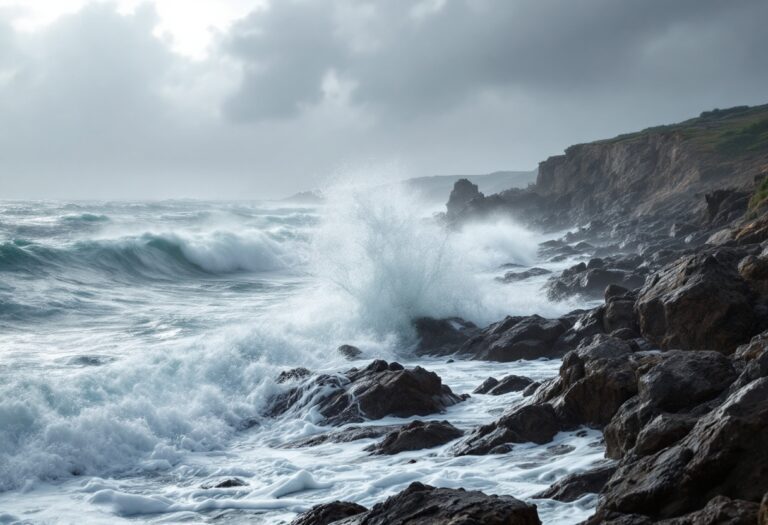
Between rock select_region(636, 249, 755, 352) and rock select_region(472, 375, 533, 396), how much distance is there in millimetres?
2047

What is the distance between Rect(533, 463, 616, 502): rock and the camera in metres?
5.77

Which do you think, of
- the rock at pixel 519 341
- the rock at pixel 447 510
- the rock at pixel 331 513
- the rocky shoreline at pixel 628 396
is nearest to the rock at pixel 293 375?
the rocky shoreline at pixel 628 396

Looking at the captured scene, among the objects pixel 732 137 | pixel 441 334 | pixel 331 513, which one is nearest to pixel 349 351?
pixel 441 334

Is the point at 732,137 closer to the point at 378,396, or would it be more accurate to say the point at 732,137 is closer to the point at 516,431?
the point at 378,396

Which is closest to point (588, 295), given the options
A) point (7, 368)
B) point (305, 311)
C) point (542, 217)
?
point (305, 311)

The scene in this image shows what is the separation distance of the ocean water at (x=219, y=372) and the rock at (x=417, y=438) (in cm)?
23

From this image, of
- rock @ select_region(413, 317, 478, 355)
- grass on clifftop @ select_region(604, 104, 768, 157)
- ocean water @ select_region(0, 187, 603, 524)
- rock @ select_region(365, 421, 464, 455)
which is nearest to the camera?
ocean water @ select_region(0, 187, 603, 524)

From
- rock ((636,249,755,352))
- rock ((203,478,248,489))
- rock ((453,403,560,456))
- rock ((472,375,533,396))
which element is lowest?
rock ((203,478,248,489))

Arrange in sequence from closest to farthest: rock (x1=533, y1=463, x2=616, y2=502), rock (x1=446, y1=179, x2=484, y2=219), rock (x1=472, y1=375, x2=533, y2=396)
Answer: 1. rock (x1=533, y1=463, x2=616, y2=502)
2. rock (x1=472, y1=375, x2=533, y2=396)
3. rock (x1=446, y1=179, x2=484, y2=219)

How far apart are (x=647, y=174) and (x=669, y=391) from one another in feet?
130

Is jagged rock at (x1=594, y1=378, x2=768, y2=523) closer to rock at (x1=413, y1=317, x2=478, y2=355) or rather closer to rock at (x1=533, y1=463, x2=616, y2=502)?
rock at (x1=533, y1=463, x2=616, y2=502)

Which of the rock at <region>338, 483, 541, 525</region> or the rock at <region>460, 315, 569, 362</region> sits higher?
the rock at <region>338, 483, 541, 525</region>

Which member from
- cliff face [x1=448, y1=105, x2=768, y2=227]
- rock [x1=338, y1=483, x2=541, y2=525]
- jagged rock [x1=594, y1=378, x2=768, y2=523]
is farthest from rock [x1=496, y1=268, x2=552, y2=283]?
rock [x1=338, y1=483, x2=541, y2=525]

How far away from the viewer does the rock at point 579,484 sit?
227 inches
